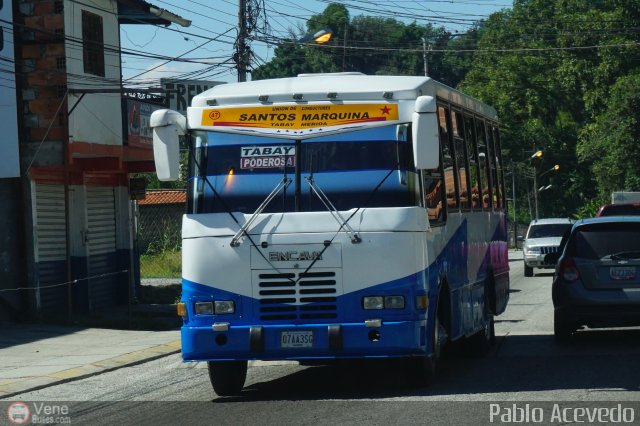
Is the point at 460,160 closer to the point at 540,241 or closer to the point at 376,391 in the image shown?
the point at 376,391

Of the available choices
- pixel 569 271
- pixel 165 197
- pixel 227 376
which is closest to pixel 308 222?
pixel 227 376

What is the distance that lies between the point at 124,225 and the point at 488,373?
620 inches

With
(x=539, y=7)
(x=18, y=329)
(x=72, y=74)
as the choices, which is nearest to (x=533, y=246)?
(x=72, y=74)

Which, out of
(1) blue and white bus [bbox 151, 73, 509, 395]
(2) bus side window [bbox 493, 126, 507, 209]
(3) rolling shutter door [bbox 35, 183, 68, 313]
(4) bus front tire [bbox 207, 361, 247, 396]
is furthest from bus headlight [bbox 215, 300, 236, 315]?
Answer: (3) rolling shutter door [bbox 35, 183, 68, 313]

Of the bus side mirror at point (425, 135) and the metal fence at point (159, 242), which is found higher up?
the bus side mirror at point (425, 135)

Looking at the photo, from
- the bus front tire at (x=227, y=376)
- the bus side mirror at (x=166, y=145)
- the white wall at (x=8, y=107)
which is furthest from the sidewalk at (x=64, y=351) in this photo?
the bus side mirror at (x=166, y=145)

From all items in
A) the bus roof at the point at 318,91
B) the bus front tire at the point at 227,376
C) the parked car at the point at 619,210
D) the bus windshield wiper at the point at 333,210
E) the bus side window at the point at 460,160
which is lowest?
the bus front tire at the point at 227,376

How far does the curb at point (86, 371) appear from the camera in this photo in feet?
44.2

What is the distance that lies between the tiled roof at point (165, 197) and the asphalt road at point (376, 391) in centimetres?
3404

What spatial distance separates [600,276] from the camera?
1556 cm

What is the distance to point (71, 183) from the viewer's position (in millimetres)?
24688

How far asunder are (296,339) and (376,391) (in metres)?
1.19

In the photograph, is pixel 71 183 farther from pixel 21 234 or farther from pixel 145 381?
pixel 145 381

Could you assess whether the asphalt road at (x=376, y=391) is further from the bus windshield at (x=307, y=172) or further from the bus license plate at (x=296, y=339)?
the bus windshield at (x=307, y=172)
